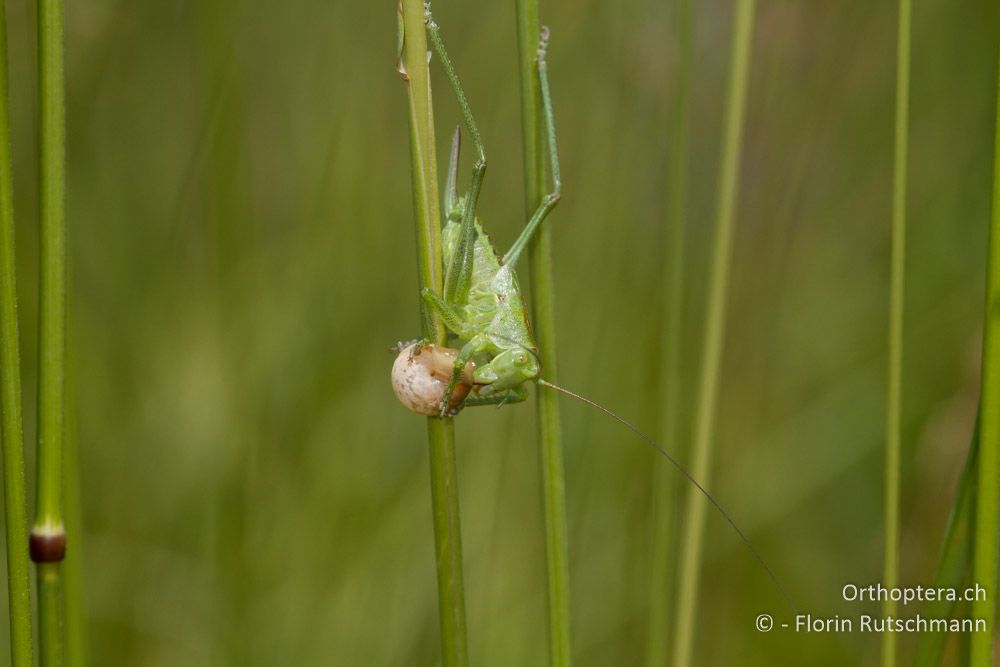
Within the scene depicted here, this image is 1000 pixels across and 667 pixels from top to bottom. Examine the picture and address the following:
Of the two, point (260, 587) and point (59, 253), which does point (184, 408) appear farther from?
point (59, 253)

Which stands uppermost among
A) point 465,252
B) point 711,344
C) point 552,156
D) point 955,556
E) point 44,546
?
point 552,156

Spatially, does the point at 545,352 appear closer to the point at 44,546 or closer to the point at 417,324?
the point at 44,546

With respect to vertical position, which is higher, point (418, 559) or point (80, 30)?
point (80, 30)

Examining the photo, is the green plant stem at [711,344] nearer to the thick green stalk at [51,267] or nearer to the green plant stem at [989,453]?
the green plant stem at [989,453]

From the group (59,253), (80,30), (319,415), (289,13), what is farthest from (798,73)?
(59,253)

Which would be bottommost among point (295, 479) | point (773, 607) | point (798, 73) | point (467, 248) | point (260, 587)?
point (773, 607)

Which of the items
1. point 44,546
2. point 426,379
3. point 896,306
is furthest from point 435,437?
point 896,306

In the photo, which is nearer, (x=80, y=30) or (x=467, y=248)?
(x=467, y=248)
